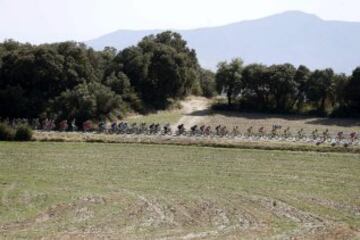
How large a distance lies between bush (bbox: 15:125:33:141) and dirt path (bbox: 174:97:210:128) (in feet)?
75.7

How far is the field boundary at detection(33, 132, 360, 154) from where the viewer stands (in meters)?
53.0

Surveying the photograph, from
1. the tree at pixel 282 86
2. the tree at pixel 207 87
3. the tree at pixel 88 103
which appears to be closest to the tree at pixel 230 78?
the tree at pixel 282 86

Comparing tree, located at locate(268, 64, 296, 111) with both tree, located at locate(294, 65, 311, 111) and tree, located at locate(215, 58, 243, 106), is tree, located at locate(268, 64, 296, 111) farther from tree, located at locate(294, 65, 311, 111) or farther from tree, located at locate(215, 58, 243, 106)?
tree, located at locate(215, 58, 243, 106)

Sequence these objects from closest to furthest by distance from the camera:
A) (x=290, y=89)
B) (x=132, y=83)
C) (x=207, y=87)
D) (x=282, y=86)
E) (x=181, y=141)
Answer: (x=181, y=141) → (x=290, y=89) → (x=282, y=86) → (x=132, y=83) → (x=207, y=87)

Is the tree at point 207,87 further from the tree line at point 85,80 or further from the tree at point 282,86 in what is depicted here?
the tree at point 282,86

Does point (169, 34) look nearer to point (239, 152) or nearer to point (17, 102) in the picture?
point (17, 102)

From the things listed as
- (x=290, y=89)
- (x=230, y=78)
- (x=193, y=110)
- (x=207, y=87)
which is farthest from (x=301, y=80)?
(x=207, y=87)

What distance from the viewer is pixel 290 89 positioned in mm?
87625

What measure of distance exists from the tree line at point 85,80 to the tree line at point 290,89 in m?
9.53

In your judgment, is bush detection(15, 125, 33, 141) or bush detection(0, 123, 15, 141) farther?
bush detection(0, 123, 15, 141)

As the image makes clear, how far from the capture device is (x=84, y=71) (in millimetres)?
79312

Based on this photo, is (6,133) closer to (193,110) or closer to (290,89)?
(193,110)

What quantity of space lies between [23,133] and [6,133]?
2.03 meters

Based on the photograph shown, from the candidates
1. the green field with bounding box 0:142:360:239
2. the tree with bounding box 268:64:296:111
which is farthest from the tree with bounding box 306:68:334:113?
the green field with bounding box 0:142:360:239
